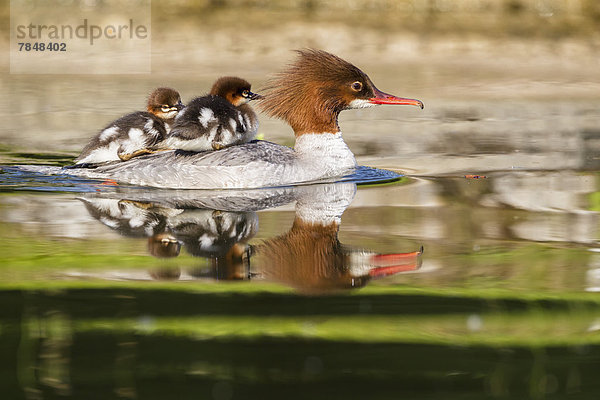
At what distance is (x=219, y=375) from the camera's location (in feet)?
12.8

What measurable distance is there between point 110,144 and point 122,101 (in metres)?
4.95

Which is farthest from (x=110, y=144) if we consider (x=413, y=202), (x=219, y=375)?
(x=219, y=375)

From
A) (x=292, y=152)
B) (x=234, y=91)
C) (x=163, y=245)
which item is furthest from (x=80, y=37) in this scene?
(x=163, y=245)

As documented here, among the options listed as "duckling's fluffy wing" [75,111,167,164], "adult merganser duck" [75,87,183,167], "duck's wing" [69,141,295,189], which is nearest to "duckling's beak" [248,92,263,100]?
"duck's wing" [69,141,295,189]

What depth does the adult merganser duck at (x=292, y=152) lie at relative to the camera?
7902 mm

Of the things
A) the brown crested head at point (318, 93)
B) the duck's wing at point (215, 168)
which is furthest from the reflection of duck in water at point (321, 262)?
the brown crested head at point (318, 93)

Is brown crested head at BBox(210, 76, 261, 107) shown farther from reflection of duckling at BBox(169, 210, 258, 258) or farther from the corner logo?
the corner logo

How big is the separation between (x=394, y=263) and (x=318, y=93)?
2.94m

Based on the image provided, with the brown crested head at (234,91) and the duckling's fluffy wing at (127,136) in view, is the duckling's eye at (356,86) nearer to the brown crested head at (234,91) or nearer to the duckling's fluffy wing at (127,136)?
the brown crested head at (234,91)

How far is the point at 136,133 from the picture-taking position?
27.0 feet

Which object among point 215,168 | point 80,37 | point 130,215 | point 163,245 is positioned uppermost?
point 80,37

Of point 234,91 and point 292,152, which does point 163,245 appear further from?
point 234,91

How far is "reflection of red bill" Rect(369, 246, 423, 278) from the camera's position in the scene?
5.41m

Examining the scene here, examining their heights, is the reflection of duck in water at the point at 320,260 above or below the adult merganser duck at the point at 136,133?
below
